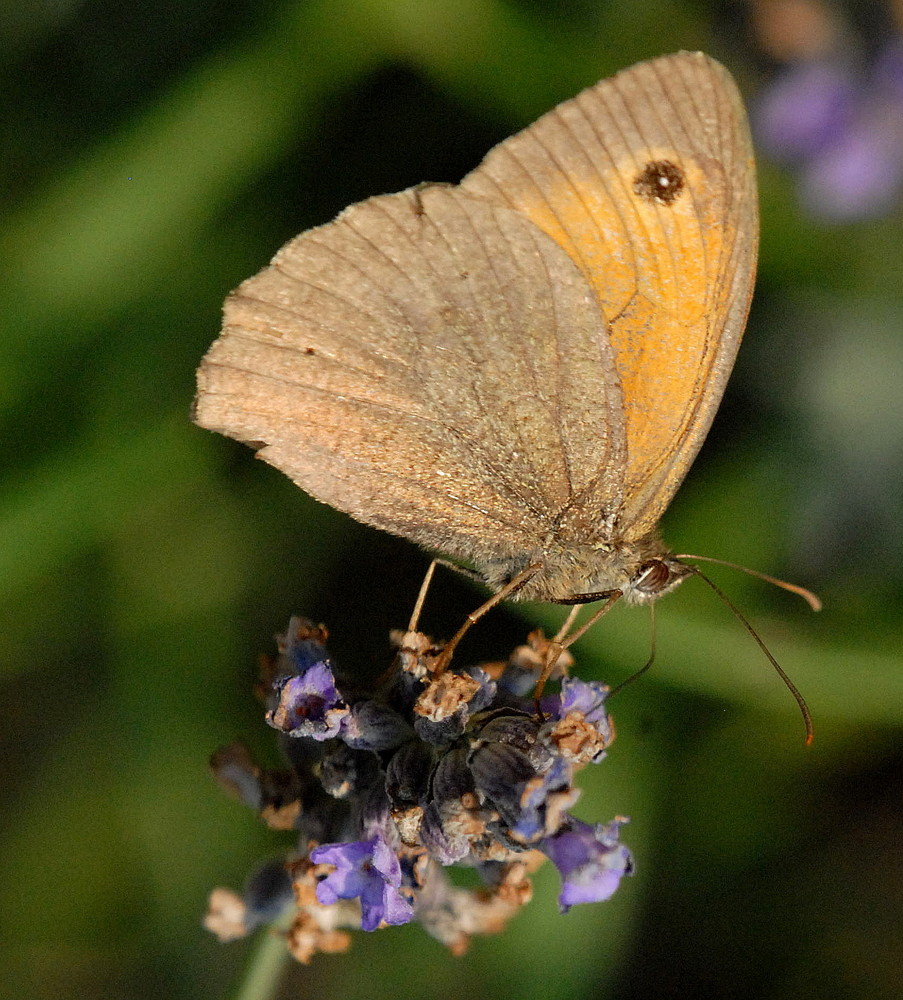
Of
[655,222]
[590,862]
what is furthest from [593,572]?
[655,222]

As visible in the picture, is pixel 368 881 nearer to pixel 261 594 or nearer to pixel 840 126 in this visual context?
pixel 261 594

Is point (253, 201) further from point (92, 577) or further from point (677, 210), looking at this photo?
point (677, 210)

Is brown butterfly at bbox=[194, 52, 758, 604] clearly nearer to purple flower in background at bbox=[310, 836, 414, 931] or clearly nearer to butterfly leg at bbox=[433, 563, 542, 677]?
butterfly leg at bbox=[433, 563, 542, 677]

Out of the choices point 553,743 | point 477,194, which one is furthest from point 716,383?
point 553,743

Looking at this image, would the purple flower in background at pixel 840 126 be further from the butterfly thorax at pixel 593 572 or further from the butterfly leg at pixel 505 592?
the butterfly leg at pixel 505 592

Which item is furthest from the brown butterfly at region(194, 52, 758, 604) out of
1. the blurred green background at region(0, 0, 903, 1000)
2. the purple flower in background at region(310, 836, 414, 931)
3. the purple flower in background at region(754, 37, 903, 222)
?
the purple flower in background at region(754, 37, 903, 222)

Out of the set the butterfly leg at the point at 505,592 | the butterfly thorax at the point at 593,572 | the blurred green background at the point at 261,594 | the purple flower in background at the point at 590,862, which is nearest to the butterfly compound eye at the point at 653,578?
the butterfly thorax at the point at 593,572
